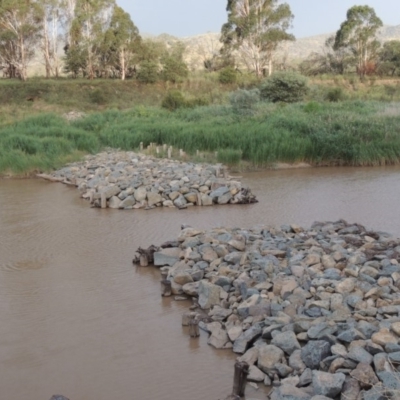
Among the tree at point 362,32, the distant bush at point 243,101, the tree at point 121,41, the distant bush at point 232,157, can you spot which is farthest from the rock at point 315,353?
the tree at point 362,32

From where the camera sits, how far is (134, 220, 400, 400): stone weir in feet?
11.4

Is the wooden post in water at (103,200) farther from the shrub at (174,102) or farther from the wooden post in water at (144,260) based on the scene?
the shrub at (174,102)

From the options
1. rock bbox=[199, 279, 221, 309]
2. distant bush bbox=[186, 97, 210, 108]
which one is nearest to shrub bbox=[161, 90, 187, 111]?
distant bush bbox=[186, 97, 210, 108]

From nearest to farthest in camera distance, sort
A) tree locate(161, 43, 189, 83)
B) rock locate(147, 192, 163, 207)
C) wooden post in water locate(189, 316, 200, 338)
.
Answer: wooden post in water locate(189, 316, 200, 338), rock locate(147, 192, 163, 207), tree locate(161, 43, 189, 83)

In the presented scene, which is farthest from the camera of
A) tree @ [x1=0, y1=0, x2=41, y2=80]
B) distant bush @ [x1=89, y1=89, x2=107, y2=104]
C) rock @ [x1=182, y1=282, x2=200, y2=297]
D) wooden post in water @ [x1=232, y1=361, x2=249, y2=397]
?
tree @ [x1=0, y1=0, x2=41, y2=80]

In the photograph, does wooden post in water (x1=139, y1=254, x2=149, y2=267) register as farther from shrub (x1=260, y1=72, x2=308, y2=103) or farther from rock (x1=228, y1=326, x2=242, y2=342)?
shrub (x1=260, y1=72, x2=308, y2=103)

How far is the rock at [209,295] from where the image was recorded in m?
4.98

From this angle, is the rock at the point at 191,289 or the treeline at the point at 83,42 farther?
the treeline at the point at 83,42

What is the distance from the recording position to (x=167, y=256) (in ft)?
20.9

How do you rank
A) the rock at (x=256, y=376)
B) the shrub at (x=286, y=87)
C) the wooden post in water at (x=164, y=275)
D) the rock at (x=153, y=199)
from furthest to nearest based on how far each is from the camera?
the shrub at (x=286, y=87)
the rock at (x=153, y=199)
the wooden post in water at (x=164, y=275)
the rock at (x=256, y=376)

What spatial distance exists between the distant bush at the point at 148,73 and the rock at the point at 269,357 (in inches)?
1273

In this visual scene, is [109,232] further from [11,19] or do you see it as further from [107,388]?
[11,19]

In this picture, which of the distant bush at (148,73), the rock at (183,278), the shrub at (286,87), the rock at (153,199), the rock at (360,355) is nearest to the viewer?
the rock at (360,355)

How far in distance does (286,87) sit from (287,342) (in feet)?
80.0
